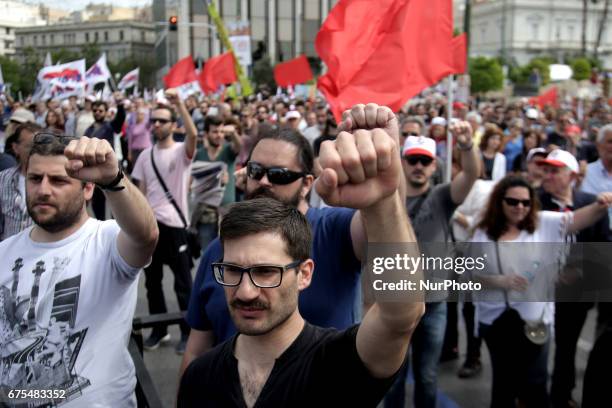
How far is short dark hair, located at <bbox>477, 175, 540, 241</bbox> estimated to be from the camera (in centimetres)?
356

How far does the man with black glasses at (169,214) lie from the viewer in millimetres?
5160

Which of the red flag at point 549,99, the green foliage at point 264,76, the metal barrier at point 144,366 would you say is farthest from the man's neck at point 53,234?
the green foliage at point 264,76

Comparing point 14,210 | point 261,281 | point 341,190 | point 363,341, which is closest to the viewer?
point 341,190

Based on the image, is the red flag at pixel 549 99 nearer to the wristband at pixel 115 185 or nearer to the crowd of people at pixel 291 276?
the crowd of people at pixel 291 276

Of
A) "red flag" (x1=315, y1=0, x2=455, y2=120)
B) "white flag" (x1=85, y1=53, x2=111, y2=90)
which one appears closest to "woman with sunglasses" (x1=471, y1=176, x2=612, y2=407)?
"red flag" (x1=315, y1=0, x2=455, y2=120)

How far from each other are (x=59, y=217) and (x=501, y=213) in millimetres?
2294

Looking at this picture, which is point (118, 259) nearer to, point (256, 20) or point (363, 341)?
point (363, 341)

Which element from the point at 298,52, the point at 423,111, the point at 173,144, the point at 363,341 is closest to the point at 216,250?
the point at 363,341

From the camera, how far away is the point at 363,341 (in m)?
1.58

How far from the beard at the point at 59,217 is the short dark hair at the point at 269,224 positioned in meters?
0.79

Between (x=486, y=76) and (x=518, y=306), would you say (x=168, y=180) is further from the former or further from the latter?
(x=486, y=76)

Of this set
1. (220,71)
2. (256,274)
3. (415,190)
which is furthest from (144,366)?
(220,71)

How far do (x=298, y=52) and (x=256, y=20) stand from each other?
4822 millimetres

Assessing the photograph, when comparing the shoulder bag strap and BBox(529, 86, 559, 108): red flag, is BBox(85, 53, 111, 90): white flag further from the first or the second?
BBox(529, 86, 559, 108): red flag
